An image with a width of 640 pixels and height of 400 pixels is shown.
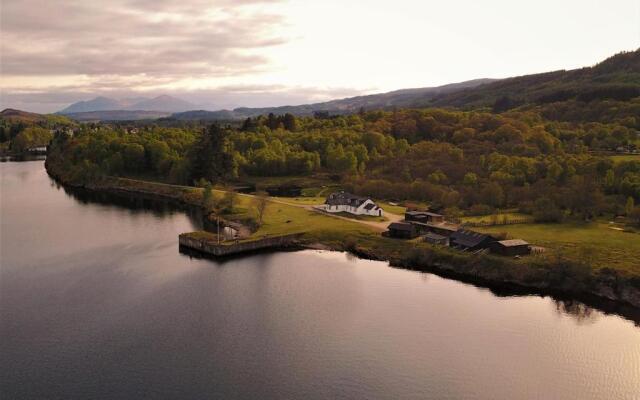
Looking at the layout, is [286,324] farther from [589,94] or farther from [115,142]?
[589,94]

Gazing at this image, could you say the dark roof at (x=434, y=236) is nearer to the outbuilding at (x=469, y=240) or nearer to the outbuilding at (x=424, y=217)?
the outbuilding at (x=469, y=240)

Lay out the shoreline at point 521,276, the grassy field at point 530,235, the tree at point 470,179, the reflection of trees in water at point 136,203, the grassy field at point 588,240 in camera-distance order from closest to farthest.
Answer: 1. the shoreline at point 521,276
2. the grassy field at point 588,240
3. the grassy field at point 530,235
4. the reflection of trees in water at point 136,203
5. the tree at point 470,179

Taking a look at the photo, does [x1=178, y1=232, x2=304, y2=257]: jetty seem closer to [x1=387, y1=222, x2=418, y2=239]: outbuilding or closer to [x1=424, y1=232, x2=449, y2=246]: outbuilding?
[x1=387, y1=222, x2=418, y2=239]: outbuilding

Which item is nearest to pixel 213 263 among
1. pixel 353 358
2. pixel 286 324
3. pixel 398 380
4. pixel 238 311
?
pixel 238 311

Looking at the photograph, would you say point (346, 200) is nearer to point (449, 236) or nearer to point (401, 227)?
point (401, 227)

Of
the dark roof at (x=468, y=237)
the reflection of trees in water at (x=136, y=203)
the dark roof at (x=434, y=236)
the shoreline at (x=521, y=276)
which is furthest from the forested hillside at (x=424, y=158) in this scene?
the shoreline at (x=521, y=276)
